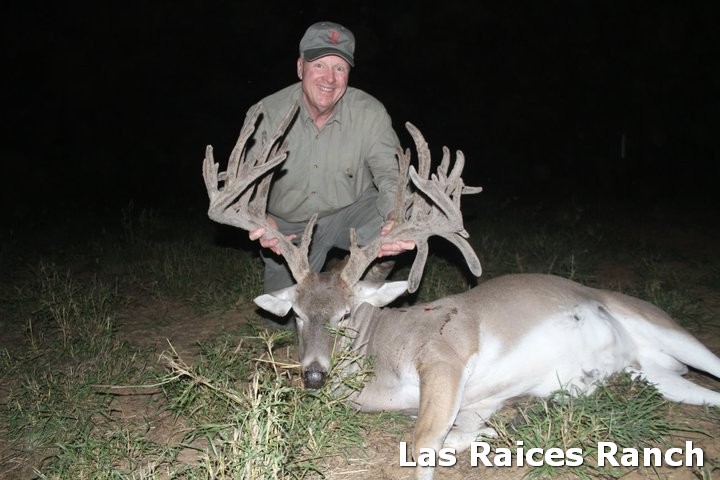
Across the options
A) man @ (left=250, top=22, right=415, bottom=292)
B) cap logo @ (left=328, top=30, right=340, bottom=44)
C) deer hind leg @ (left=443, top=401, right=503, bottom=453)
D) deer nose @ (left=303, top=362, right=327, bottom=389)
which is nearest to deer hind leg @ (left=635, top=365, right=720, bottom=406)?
deer hind leg @ (left=443, top=401, right=503, bottom=453)

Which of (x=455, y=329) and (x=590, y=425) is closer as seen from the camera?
(x=590, y=425)

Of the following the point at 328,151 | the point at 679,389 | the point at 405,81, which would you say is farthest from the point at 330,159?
the point at 405,81

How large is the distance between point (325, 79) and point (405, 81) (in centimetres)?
1689

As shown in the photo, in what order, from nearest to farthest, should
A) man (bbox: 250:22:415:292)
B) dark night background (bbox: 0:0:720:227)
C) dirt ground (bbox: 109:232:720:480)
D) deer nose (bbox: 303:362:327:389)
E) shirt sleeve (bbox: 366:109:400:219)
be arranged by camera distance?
dirt ground (bbox: 109:232:720:480)
deer nose (bbox: 303:362:327:389)
man (bbox: 250:22:415:292)
shirt sleeve (bbox: 366:109:400:219)
dark night background (bbox: 0:0:720:227)

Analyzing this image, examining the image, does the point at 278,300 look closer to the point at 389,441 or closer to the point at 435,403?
the point at 389,441

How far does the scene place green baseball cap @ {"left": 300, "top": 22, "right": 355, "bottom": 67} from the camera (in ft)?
14.3

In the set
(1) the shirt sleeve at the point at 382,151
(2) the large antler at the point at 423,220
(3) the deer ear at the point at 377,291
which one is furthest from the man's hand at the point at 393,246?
(1) the shirt sleeve at the point at 382,151

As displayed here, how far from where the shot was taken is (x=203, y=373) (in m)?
3.61

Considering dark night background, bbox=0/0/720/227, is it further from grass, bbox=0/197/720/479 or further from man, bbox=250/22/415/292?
man, bbox=250/22/415/292

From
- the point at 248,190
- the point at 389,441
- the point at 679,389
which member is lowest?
the point at 389,441

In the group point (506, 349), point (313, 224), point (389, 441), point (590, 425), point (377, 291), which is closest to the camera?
point (590, 425)

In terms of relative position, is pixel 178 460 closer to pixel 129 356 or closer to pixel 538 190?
pixel 129 356

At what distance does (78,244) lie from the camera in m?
7.40

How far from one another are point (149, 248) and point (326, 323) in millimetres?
4184
